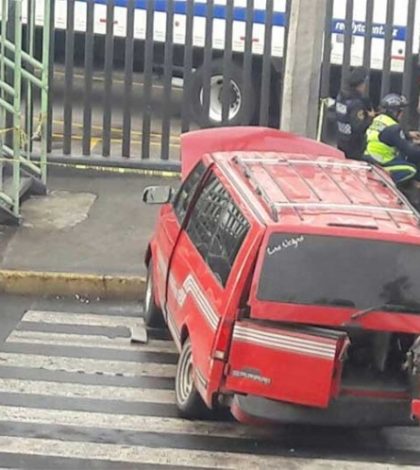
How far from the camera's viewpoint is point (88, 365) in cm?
955

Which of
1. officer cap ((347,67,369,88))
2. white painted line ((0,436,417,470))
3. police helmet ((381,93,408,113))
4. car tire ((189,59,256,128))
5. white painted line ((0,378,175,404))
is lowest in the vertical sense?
white painted line ((0,378,175,404))

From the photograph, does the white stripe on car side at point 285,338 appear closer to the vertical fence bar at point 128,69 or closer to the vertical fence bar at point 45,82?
the vertical fence bar at point 45,82

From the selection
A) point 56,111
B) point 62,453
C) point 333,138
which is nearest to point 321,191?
point 62,453

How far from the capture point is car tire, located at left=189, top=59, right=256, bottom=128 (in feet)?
52.7

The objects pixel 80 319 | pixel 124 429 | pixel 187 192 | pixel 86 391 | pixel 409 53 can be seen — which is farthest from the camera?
pixel 409 53

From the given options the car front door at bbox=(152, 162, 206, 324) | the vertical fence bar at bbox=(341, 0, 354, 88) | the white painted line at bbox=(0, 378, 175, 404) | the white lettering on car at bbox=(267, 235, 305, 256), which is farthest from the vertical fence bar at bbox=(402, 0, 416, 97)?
the white lettering on car at bbox=(267, 235, 305, 256)

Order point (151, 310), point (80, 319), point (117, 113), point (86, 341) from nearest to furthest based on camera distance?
point (86, 341)
point (151, 310)
point (80, 319)
point (117, 113)

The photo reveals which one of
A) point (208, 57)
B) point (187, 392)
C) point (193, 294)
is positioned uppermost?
point (208, 57)

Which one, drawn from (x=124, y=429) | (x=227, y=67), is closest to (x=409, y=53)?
(x=227, y=67)

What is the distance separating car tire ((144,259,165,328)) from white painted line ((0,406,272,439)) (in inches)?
72.8

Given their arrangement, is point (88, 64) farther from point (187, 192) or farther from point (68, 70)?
point (187, 192)

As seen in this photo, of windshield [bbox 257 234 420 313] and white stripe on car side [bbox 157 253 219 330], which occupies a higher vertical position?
windshield [bbox 257 234 420 313]

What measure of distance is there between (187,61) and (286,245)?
802cm

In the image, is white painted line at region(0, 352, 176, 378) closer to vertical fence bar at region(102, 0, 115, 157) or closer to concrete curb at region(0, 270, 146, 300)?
concrete curb at region(0, 270, 146, 300)
